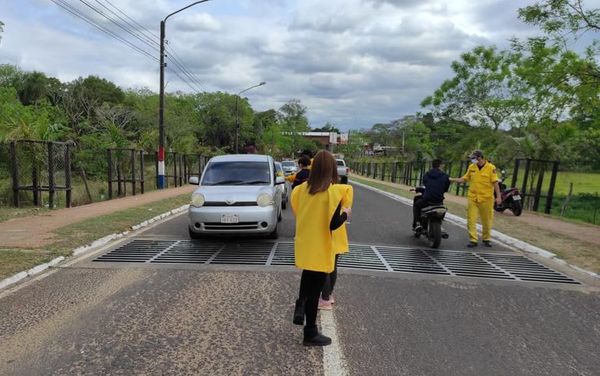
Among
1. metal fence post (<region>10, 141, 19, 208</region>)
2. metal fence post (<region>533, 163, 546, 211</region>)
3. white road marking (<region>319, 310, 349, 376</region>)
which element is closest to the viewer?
white road marking (<region>319, 310, 349, 376</region>)

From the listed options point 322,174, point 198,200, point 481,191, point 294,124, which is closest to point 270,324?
point 322,174

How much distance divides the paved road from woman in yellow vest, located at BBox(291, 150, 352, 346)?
1.43 ft

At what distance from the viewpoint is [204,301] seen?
19.0 feet

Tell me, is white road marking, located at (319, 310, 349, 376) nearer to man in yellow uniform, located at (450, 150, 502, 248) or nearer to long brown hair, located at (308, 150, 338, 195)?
long brown hair, located at (308, 150, 338, 195)

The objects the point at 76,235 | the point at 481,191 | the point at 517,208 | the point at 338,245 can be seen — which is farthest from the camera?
the point at 517,208

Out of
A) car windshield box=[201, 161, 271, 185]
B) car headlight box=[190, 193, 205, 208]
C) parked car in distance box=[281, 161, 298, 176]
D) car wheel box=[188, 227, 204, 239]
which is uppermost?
car windshield box=[201, 161, 271, 185]

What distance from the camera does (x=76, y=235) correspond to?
9711mm

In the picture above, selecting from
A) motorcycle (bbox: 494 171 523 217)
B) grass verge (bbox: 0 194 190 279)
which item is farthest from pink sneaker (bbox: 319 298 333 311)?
motorcycle (bbox: 494 171 523 217)

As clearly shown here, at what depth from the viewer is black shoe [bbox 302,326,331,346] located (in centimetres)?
446

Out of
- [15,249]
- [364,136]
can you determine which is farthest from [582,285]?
[364,136]

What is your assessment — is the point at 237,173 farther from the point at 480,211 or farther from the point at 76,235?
the point at 480,211

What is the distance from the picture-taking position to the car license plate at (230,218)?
906 cm

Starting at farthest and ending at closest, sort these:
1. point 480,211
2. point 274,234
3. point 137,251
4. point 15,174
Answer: point 15,174
point 480,211
point 274,234
point 137,251

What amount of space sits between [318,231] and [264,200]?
198 inches
